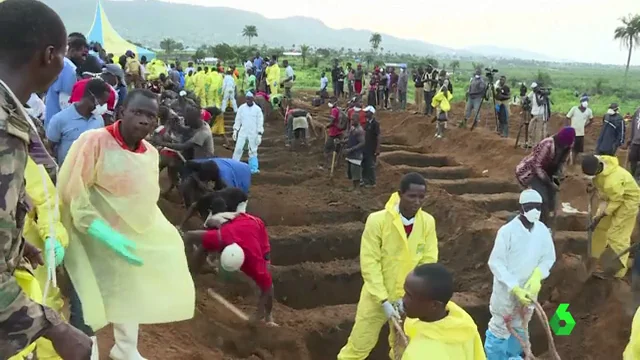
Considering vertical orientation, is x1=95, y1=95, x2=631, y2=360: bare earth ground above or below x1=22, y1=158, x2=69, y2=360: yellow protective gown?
below

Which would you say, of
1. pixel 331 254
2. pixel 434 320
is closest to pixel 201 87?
pixel 331 254

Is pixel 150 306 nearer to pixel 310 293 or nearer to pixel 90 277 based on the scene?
pixel 90 277

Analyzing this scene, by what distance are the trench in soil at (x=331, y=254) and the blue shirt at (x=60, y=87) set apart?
239 cm

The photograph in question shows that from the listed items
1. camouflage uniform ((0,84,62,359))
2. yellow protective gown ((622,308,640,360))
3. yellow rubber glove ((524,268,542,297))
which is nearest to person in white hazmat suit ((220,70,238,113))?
yellow rubber glove ((524,268,542,297))

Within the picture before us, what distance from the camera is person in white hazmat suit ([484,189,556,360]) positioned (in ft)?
16.7

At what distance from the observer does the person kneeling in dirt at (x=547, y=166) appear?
7352 millimetres

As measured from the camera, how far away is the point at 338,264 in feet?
27.8

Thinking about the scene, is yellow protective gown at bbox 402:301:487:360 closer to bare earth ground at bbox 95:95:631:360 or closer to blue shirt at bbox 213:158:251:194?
bare earth ground at bbox 95:95:631:360

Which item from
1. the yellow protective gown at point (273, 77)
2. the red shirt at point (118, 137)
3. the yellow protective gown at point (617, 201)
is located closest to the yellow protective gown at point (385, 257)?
the red shirt at point (118, 137)

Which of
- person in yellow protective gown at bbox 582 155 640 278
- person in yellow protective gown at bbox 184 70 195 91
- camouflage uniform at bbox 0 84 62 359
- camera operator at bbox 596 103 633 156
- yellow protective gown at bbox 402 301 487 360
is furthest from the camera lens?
person in yellow protective gown at bbox 184 70 195 91

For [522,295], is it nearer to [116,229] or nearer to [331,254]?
[116,229]

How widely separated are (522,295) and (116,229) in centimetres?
330

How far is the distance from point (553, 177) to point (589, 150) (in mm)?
10516

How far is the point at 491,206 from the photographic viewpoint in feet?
36.9
